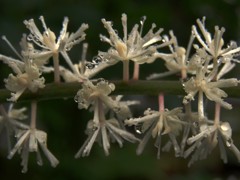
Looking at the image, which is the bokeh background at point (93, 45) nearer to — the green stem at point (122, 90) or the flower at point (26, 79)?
the green stem at point (122, 90)

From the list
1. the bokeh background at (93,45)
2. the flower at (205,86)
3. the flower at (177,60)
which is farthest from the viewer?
the bokeh background at (93,45)

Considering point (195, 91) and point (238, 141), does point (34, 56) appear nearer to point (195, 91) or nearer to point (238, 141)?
point (195, 91)

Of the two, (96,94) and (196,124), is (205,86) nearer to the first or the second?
(196,124)

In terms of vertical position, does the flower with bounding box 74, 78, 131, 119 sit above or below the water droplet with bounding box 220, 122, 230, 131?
above

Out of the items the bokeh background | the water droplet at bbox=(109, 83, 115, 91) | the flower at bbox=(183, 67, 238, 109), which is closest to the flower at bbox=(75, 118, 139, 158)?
the water droplet at bbox=(109, 83, 115, 91)

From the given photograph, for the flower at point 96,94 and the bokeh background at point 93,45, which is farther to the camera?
→ the bokeh background at point 93,45

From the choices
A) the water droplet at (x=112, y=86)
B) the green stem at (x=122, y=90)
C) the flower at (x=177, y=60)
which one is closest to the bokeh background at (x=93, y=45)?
the flower at (x=177, y=60)

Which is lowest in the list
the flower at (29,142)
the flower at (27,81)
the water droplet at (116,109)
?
the flower at (29,142)

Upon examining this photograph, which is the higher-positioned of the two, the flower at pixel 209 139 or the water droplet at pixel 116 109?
the water droplet at pixel 116 109

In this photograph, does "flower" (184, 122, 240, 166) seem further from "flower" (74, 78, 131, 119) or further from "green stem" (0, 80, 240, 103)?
"flower" (74, 78, 131, 119)
